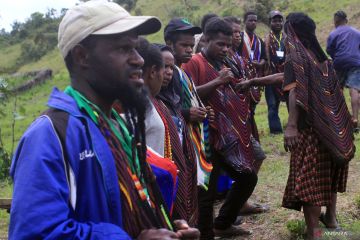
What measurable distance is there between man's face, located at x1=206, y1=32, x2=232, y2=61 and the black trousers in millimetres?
767

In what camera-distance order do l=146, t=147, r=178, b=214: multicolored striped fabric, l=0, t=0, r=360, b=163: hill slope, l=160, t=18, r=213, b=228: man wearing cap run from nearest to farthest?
l=146, t=147, r=178, b=214: multicolored striped fabric, l=160, t=18, r=213, b=228: man wearing cap, l=0, t=0, r=360, b=163: hill slope

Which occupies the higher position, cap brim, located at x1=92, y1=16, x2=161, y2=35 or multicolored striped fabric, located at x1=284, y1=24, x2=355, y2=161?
cap brim, located at x1=92, y1=16, x2=161, y2=35

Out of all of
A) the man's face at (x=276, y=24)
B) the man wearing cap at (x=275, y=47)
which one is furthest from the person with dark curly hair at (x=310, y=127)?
the man's face at (x=276, y=24)

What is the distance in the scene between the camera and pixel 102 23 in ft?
5.83

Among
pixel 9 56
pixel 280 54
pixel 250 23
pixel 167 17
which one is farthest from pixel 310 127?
pixel 9 56

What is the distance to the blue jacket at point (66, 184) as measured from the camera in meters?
1.51

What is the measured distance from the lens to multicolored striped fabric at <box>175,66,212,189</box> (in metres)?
3.65

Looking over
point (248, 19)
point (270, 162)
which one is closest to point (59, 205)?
point (270, 162)

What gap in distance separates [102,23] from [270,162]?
5.43 metres

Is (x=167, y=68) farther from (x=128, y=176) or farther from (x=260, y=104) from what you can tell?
(x=260, y=104)

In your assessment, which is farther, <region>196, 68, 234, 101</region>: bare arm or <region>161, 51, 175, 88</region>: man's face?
<region>196, 68, 234, 101</region>: bare arm

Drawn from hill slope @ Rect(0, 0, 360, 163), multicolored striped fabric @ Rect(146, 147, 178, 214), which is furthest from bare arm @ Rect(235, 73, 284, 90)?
hill slope @ Rect(0, 0, 360, 163)

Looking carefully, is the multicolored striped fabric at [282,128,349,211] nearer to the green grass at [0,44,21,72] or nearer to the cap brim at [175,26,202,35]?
the cap brim at [175,26,202,35]

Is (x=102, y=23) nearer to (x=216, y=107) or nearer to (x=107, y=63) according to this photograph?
(x=107, y=63)
